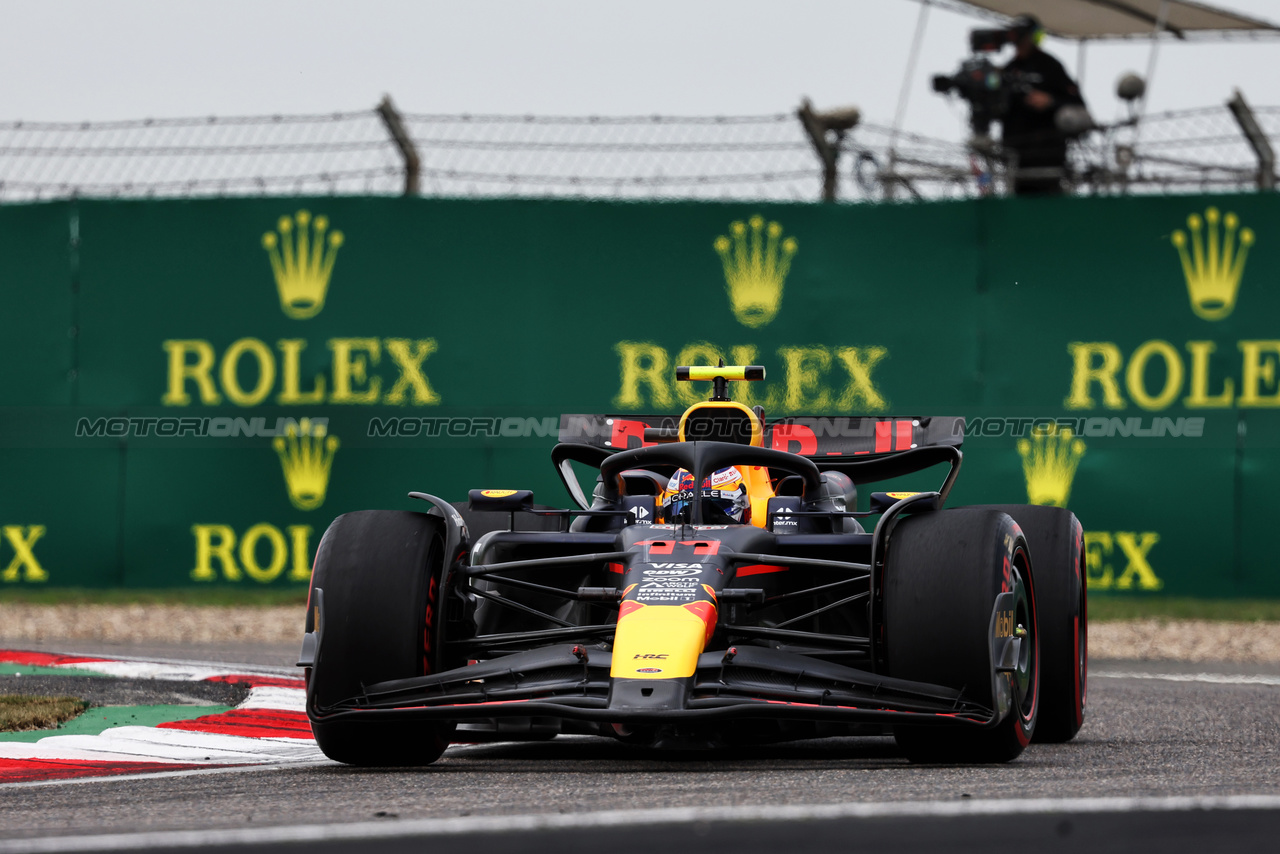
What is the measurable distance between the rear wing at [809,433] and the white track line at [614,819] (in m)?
3.18

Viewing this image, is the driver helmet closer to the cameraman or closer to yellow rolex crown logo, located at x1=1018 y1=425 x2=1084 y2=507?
yellow rolex crown logo, located at x1=1018 y1=425 x2=1084 y2=507

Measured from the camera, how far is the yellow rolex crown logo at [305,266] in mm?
12438

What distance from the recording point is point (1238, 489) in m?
11.6

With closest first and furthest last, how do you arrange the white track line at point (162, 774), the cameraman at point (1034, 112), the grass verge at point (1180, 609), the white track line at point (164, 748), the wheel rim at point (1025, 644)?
the white track line at point (162, 774) < the wheel rim at point (1025, 644) < the white track line at point (164, 748) < the grass verge at point (1180, 609) < the cameraman at point (1034, 112)

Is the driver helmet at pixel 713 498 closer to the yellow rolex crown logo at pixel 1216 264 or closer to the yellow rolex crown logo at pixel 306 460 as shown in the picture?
the yellow rolex crown logo at pixel 306 460

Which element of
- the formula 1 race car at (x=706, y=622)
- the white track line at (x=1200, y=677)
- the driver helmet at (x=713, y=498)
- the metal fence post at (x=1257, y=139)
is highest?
the metal fence post at (x=1257, y=139)

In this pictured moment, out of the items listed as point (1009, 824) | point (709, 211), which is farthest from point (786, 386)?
point (1009, 824)

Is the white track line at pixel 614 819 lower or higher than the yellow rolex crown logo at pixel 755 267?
lower

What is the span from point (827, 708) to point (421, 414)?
7.38m

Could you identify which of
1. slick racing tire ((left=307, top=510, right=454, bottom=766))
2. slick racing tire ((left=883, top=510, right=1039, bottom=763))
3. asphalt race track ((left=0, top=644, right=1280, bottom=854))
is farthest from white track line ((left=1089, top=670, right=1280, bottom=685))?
slick racing tire ((left=307, top=510, right=454, bottom=766))

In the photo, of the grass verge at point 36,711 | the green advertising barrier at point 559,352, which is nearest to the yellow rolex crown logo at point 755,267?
the green advertising barrier at point 559,352

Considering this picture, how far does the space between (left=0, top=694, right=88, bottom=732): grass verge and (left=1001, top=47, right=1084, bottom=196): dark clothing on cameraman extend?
7.54 metres

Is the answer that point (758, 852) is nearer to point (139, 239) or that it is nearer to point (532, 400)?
point (532, 400)

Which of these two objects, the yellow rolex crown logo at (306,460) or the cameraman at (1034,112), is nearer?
the yellow rolex crown logo at (306,460)
